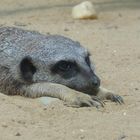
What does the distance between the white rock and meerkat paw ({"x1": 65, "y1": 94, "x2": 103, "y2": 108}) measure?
472 centimetres

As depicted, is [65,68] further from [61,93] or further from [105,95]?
[105,95]

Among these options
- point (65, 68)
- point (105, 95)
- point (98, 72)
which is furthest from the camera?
point (98, 72)

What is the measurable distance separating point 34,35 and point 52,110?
112 cm

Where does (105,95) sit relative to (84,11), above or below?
above

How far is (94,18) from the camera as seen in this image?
10367 millimetres

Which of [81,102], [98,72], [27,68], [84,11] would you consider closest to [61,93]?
[81,102]

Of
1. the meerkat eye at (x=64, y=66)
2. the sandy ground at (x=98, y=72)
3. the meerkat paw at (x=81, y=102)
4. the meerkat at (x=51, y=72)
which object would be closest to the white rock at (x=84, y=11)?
the sandy ground at (x=98, y=72)

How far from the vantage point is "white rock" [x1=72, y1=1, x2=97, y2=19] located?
10.1 metres

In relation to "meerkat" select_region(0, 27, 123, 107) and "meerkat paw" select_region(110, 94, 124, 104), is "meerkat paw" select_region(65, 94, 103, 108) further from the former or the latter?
"meerkat paw" select_region(110, 94, 124, 104)

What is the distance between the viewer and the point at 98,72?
7.03 m

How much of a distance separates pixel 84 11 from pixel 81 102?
494 cm

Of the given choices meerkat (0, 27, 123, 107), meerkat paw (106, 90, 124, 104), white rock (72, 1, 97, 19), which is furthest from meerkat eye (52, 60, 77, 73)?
white rock (72, 1, 97, 19)

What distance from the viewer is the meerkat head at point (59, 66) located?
18.6 ft

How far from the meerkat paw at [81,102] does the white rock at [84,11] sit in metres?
4.72
